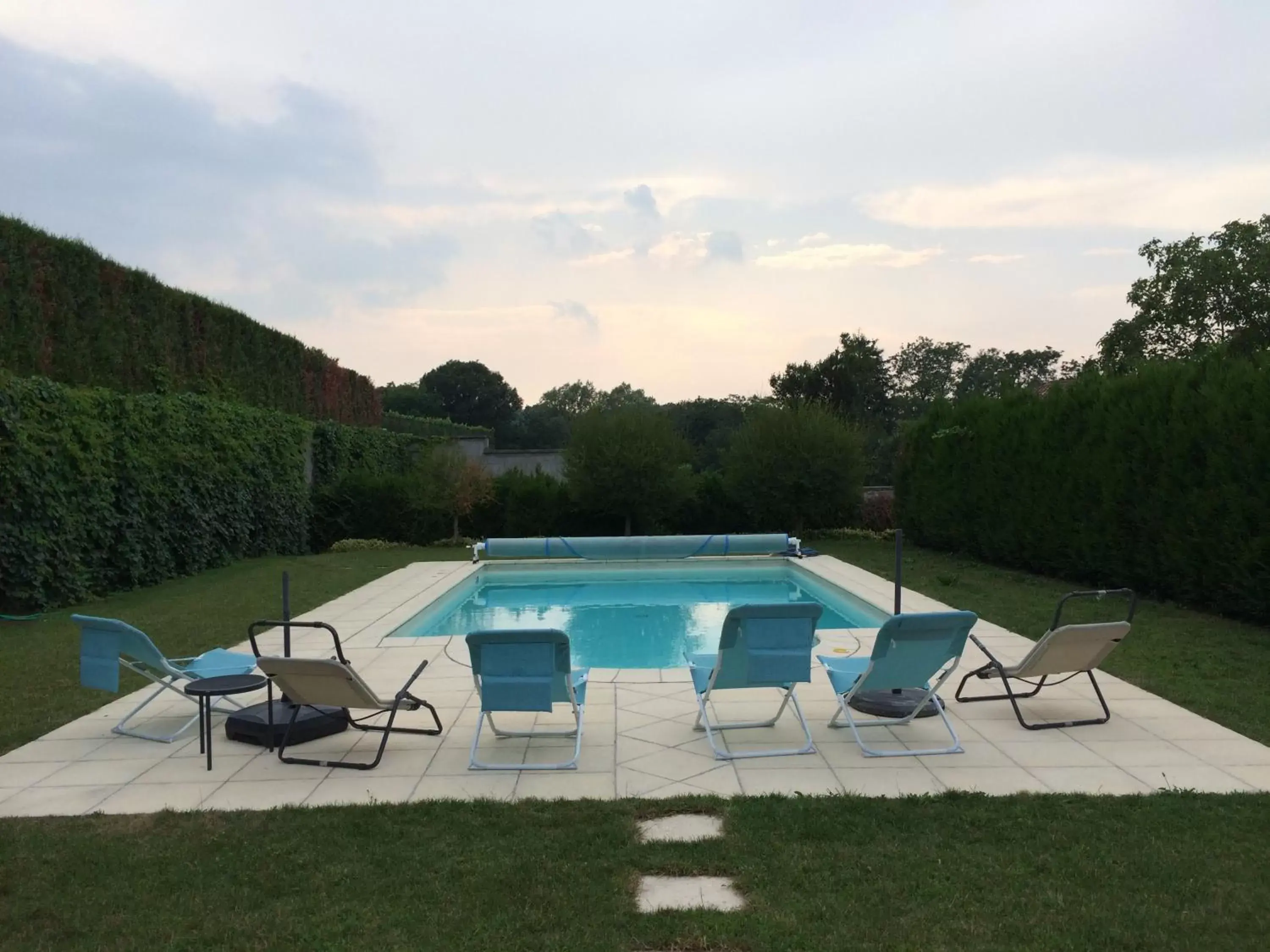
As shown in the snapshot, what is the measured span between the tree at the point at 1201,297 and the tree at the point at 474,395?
47.2m

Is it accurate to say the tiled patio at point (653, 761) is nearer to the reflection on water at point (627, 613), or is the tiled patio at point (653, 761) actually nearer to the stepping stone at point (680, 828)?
the stepping stone at point (680, 828)

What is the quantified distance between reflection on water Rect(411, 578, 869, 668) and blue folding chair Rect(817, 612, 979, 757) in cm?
350

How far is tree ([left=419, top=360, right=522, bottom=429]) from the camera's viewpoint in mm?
64125

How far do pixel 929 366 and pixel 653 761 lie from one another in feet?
144

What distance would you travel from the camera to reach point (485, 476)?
64.7ft

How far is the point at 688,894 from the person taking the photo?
3.18 m

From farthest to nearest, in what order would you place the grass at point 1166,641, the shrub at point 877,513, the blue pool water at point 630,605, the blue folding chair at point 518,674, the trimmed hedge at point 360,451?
the shrub at point 877,513
the trimmed hedge at point 360,451
the blue pool water at point 630,605
the grass at point 1166,641
the blue folding chair at point 518,674

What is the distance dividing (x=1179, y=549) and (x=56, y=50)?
567 inches

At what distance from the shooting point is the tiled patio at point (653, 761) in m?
4.25

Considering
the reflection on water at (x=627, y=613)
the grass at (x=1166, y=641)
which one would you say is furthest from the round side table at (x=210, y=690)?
the grass at (x=1166, y=641)

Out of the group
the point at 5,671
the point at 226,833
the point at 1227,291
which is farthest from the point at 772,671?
the point at 1227,291

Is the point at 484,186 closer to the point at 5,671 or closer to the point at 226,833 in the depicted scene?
the point at 5,671

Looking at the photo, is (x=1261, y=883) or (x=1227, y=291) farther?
(x=1227, y=291)

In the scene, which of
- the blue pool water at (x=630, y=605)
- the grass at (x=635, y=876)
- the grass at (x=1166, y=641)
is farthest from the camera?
the blue pool water at (x=630, y=605)
